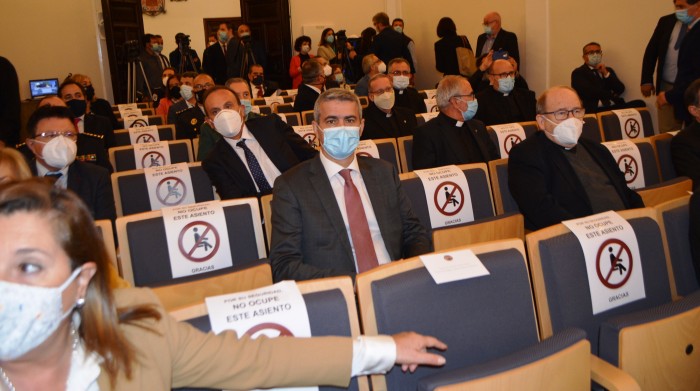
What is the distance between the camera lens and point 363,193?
2705 millimetres

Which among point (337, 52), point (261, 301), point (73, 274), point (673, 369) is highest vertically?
point (337, 52)

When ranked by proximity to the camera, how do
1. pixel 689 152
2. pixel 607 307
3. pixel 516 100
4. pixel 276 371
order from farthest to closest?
pixel 516 100, pixel 689 152, pixel 607 307, pixel 276 371

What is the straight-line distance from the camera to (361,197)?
268 centimetres

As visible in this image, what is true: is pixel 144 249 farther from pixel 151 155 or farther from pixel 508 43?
pixel 508 43

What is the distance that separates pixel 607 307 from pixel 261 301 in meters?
1.22

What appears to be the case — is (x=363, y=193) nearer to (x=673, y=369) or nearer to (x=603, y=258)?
(x=603, y=258)

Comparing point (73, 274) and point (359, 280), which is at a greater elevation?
point (73, 274)

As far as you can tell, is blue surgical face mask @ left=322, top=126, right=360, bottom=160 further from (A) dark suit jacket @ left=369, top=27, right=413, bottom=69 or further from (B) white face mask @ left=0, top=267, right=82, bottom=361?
(A) dark suit jacket @ left=369, top=27, right=413, bottom=69

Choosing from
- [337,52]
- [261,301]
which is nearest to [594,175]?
[261,301]

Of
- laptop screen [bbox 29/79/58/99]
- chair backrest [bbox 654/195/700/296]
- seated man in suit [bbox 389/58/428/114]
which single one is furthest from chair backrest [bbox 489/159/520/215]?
laptop screen [bbox 29/79/58/99]

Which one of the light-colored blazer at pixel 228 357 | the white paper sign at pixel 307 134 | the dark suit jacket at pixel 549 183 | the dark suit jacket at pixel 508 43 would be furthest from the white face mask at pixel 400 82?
the light-colored blazer at pixel 228 357

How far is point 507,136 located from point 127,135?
3.58 meters

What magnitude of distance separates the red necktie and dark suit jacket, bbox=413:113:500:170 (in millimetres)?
1591

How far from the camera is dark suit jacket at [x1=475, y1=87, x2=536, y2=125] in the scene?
19.1 ft
